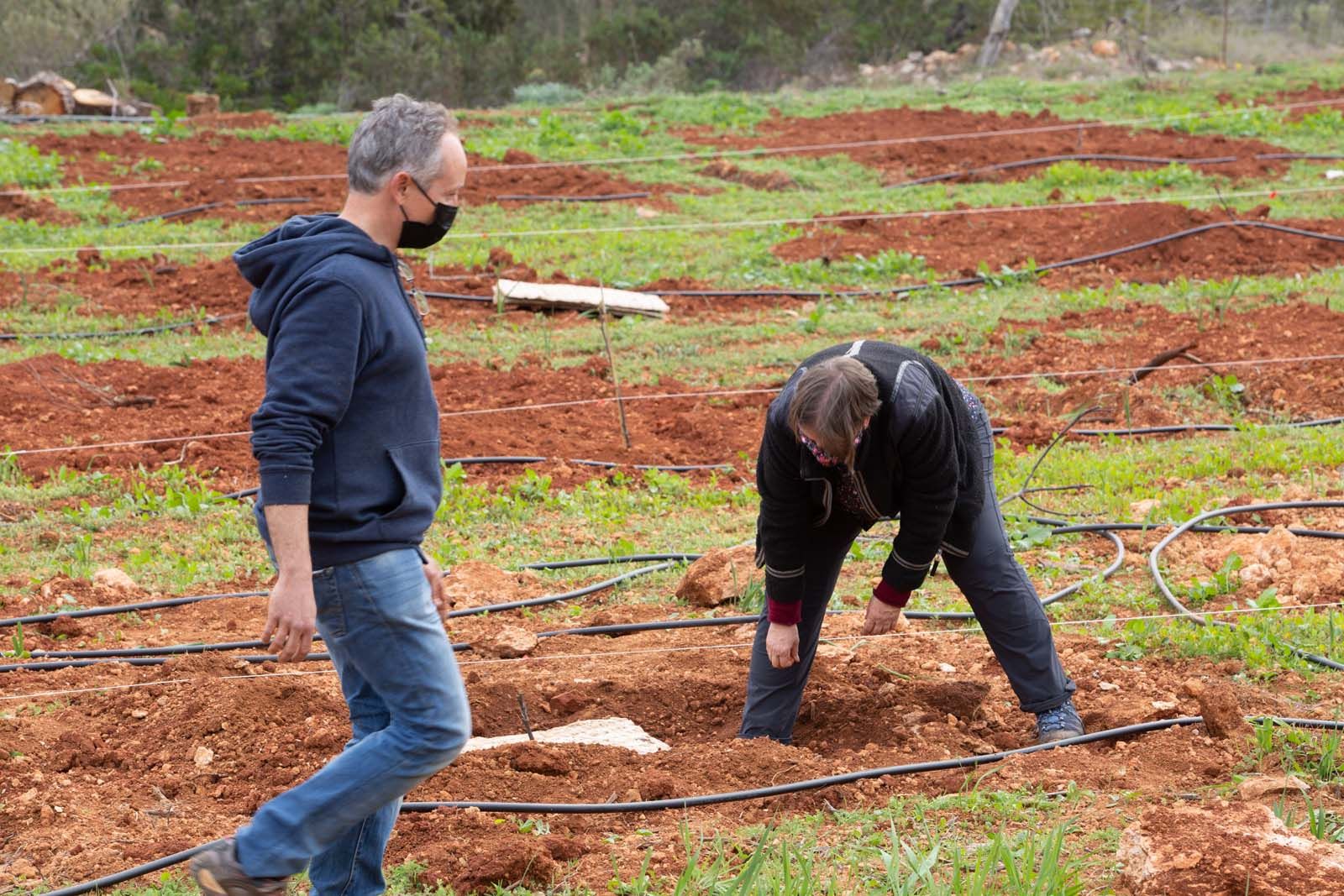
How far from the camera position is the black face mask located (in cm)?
302

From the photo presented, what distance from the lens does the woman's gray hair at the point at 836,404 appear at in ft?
11.4

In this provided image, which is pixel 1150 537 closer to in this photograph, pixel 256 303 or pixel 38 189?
pixel 256 303

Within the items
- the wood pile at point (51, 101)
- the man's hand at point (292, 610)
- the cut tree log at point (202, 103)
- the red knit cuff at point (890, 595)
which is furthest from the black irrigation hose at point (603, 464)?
the cut tree log at point (202, 103)

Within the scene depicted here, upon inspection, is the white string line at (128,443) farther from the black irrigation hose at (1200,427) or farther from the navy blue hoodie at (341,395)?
the navy blue hoodie at (341,395)

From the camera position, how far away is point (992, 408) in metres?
8.71

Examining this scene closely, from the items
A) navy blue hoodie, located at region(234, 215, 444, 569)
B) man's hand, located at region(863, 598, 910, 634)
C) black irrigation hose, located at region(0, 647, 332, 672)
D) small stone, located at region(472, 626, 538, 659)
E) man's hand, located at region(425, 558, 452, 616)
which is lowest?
small stone, located at region(472, 626, 538, 659)

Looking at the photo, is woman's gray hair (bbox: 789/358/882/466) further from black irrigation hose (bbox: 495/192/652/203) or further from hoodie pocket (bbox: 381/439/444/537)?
black irrigation hose (bbox: 495/192/652/203)

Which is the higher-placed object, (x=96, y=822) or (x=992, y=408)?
(x=96, y=822)

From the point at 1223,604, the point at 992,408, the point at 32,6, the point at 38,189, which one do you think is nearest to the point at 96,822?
the point at 1223,604

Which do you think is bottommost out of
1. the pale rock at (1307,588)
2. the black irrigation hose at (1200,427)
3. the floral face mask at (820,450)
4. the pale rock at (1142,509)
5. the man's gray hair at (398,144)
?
the black irrigation hose at (1200,427)

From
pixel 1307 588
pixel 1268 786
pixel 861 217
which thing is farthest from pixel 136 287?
pixel 1268 786

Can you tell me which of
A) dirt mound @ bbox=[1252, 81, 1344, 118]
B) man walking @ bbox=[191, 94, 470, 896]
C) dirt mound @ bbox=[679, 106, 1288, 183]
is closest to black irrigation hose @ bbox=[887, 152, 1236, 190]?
dirt mound @ bbox=[679, 106, 1288, 183]

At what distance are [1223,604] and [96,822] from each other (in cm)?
419

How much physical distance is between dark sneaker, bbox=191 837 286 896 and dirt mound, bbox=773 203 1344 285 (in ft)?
31.7
